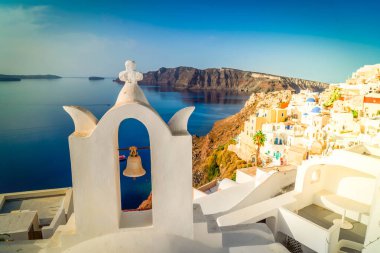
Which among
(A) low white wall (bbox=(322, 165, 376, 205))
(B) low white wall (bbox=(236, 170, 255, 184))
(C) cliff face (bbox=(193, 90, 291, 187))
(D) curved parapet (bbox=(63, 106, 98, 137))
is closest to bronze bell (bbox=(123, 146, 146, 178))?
(D) curved parapet (bbox=(63, 106, 98, 137))

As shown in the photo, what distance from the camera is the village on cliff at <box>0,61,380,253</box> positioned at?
2799 mm

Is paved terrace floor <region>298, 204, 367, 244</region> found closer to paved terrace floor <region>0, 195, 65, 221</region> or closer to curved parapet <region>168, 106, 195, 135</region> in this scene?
curved parapet <region>168, 106, 195, 135</region>

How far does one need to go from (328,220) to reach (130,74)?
24.5 feet

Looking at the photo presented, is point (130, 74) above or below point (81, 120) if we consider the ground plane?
above

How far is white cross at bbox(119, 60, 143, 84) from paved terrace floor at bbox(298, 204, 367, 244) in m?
7.07

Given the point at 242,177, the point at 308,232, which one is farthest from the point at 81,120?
the point at 242,177

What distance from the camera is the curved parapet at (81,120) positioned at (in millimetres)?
2826

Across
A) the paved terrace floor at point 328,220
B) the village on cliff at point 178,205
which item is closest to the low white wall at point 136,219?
the village on cliff at point 178,205

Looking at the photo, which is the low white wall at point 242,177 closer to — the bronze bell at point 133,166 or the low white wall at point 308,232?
the low white wall at point 308,232

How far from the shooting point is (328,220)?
7.41m

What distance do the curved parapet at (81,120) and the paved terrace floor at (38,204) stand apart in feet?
29.8

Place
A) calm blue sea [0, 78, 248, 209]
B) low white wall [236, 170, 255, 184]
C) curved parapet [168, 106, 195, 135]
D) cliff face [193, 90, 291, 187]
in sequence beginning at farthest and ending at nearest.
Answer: calm blue sea [0, 78, 248, 209] → cliff face [193, 90, 291, 187] → low white wall [236, 170, 255, 184] → curved parapet [168, 106, 195, 135]

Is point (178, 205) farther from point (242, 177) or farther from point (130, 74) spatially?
point (242, 177)

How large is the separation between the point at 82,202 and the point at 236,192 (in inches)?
356
